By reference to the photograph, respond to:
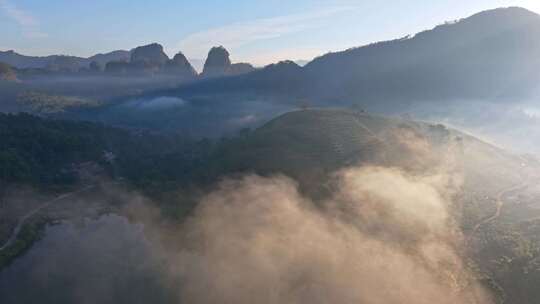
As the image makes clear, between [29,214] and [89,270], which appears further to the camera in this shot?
[29,214]

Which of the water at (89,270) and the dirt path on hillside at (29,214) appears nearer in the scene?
the water at (89,270)

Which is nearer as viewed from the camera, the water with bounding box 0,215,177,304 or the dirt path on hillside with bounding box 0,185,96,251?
the water with bounding box 0,215,177,304

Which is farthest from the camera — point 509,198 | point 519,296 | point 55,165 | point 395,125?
point 395,125

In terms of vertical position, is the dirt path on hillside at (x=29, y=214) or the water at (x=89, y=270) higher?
the dirt path on hillside at (x=29, y=214)

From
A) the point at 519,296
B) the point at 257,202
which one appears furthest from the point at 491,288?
the point at 257,202

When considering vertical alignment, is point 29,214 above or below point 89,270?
above

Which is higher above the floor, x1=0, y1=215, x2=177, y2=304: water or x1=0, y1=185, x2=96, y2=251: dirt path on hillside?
x1=0, y1=185, x2=96, y2=251: dirt path on hillside

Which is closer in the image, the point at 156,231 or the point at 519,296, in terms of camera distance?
the point at 519,296

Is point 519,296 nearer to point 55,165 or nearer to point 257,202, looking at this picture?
point 257,202
